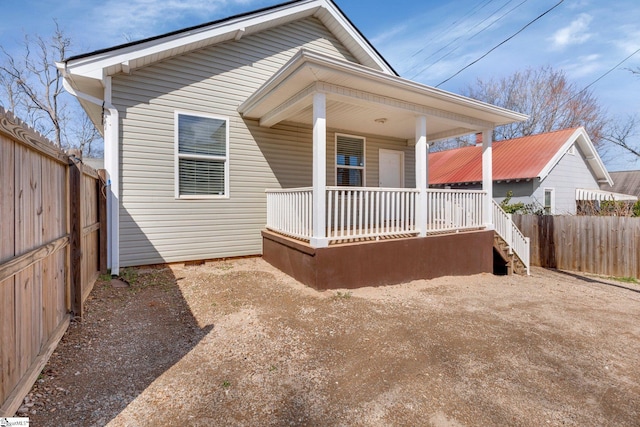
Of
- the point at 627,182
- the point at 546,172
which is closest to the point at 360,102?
the point at 546,172

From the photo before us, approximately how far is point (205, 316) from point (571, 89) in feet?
84.9

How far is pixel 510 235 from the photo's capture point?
743 centimetres

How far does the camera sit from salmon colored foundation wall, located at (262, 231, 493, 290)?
4895 mm

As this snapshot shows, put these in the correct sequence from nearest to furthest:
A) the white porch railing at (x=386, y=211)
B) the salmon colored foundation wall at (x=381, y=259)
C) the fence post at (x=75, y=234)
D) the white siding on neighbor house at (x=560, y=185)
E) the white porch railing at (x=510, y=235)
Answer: the fence post at (x=75, y=234), the salmon colored foundation wall at (x=381, y=259), the white porch railing at (x=386, y=211), the white porch railing at (x=510, y=235), the white siding on neighbor house at (x=560, y=185)

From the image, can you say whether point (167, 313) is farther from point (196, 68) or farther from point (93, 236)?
point (196, 68)

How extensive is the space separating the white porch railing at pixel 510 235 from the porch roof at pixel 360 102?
211 cm

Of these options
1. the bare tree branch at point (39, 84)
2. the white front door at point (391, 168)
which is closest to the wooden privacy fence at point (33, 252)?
the white front door at point (391, 168)

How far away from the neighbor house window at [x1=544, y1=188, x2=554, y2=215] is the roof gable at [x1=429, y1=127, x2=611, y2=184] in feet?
2.95

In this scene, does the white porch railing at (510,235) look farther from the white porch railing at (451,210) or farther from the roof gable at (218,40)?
the roof gable at (218,40)

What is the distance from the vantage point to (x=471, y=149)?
1638 cm

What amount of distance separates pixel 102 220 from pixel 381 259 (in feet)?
16.0

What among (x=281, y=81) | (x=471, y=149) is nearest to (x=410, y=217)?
(x=281, y=81)

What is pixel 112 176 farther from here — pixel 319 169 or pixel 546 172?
pixel 546 172

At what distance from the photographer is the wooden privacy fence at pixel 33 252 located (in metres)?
1.86
